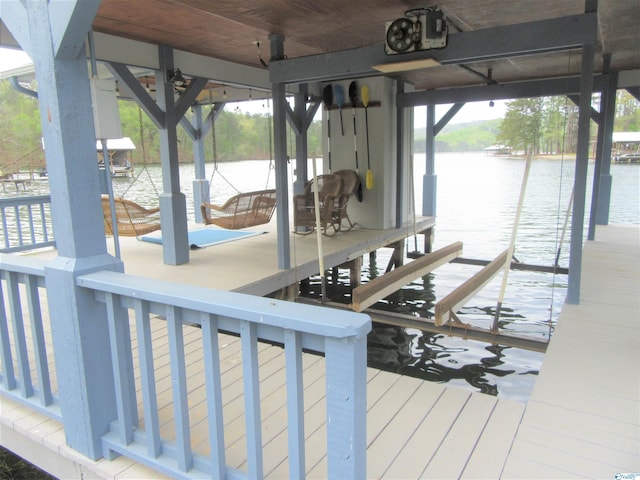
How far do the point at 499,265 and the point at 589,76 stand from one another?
2.96m

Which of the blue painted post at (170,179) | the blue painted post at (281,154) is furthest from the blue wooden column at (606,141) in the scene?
the blue painted post at (170,179)

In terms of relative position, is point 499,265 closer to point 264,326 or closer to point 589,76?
point 589,76

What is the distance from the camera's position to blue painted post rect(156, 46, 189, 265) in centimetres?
549

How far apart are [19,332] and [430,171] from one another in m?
9.03

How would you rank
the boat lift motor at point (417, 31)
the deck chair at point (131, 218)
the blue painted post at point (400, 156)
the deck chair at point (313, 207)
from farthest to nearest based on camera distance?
the blue painted post at point (400, 156)
the deck chair at point (313, 207)
the deck chair at point (131, 218)
the boat lift motor at point (417, 31)

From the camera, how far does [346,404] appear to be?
48.9 inches

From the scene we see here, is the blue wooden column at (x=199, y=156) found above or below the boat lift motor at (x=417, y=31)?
below

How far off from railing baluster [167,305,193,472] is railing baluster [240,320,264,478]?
289 mm

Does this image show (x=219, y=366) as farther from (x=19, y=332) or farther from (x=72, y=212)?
(x=19, y=332)

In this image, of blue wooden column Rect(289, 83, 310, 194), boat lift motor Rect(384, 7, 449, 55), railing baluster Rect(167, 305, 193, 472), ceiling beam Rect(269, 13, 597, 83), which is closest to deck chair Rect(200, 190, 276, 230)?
blue wooden column Rect(289, 83, 310, 194)

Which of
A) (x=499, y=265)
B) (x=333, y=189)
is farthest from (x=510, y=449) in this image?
(x=333, y=189)

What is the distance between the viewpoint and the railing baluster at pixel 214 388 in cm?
150

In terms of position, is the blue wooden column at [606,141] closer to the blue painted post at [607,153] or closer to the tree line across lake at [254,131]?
the blue painted post at [607,153]

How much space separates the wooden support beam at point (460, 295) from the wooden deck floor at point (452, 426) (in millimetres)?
1105
